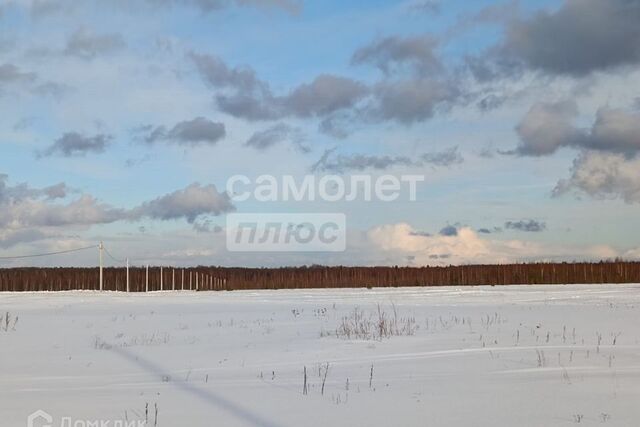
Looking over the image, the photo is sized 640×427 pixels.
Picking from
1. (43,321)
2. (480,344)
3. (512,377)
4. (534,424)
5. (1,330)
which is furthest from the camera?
(43,321)

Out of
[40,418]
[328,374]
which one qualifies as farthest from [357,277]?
[40,418]

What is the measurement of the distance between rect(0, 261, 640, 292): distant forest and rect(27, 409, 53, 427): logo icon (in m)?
53.1

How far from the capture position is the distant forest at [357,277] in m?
60.7

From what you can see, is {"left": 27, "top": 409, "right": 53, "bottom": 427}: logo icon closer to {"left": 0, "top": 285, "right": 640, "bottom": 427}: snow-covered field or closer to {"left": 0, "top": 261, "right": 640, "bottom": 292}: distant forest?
{"left": 0, "top": 285, "right": 640, "bottom": 427}: snow-covered field

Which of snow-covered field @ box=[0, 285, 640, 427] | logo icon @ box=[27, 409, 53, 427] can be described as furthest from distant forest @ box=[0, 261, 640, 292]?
logo icon @ box=[27, 409, 53, 427]

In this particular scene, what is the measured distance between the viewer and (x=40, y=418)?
721cm

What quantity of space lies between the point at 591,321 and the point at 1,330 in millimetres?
14597

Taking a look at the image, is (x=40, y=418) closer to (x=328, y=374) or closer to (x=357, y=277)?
(x=328, y=374)

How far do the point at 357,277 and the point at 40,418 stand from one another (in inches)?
2324

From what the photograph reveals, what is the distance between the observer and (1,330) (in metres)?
17.8

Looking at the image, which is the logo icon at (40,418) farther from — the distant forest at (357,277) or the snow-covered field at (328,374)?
the distant forest at (357,277)

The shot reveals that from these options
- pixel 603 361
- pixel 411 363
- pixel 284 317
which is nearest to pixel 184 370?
pixel 411 363

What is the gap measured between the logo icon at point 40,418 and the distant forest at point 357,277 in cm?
5312

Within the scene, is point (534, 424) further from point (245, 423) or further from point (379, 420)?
point (245, 423)
